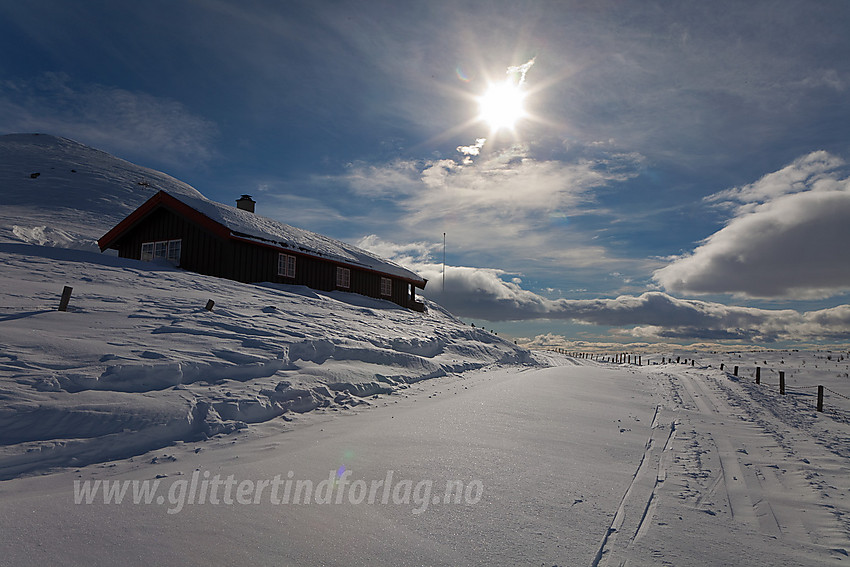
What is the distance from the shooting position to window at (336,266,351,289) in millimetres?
25631

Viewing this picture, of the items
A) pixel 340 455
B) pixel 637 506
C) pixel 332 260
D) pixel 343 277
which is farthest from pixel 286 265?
pixel 637 506

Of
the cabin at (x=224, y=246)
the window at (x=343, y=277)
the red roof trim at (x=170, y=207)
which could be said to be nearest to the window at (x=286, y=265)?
the cabin at (x=224, y=246)

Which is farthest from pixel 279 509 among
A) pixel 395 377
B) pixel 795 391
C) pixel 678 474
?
pixel 795 391

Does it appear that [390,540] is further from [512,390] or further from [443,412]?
[512,390]

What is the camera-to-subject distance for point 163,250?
22.3 metres

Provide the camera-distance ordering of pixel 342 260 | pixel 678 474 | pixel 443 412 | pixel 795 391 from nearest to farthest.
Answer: pixel 678 474, pixel 443 412, pixel 795 391, pixel 342 260

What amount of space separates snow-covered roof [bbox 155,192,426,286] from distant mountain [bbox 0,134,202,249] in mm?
9220

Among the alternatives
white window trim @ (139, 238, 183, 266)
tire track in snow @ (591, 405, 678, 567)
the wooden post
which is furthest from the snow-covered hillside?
tire track in snow @ (591, 405, 678, 567)

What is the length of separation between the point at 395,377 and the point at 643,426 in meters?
5.69

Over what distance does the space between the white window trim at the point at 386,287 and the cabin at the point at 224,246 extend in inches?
95.5

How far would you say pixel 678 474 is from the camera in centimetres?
608

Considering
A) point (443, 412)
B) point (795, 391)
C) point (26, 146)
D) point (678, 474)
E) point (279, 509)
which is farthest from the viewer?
point (26, 146)

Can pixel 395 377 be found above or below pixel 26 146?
below

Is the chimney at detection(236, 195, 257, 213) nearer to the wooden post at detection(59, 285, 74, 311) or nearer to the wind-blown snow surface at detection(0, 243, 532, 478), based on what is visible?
the wind-blown snow surface at detection(0, 243, 532, 478)
